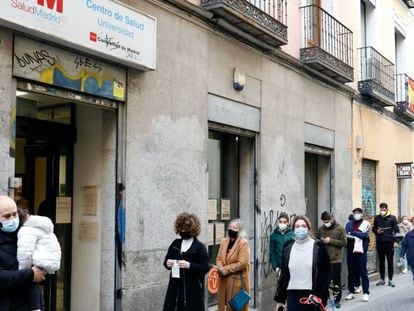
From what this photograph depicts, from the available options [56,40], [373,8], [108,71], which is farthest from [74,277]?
[373,8]

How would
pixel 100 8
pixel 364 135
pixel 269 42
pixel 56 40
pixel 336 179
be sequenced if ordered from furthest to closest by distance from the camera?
pixel 364 135 → pixel 336 179 → pixel 269 42 → pixel 100 8 → pixel 56 40

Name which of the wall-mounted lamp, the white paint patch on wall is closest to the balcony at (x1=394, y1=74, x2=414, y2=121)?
the wall-mounted lamp

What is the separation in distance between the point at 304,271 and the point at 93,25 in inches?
129

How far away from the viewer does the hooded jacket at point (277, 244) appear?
8.86 m

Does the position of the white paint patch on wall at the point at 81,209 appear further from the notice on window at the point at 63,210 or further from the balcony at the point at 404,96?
the balcony at the point at 404,96

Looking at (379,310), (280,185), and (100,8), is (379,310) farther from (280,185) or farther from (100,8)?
(100,8)

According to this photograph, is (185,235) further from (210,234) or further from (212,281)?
(210,234)

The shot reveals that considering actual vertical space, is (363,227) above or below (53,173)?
below

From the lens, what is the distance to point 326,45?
12125 mm

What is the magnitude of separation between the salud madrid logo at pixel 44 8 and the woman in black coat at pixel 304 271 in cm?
313

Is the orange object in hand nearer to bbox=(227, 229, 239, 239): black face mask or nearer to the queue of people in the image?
the queue of people

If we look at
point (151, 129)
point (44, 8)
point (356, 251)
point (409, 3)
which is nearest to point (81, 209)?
point (151, 129)

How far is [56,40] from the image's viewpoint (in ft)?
18.5

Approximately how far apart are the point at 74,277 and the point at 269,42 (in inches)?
197
